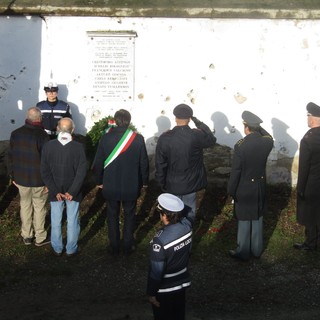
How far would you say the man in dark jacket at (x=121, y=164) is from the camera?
7371 millimetres

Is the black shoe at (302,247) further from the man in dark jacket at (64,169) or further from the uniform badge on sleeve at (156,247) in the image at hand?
the uniform badge on sleeve at (156,247)

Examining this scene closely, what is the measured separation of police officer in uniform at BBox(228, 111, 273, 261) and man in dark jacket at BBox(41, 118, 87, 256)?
75.2 inches

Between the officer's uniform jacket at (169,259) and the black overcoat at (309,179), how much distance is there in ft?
9.71

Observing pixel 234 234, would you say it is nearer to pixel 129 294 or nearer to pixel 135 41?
pixel 129 294

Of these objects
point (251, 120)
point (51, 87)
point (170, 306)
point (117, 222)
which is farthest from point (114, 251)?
point (51, 87)

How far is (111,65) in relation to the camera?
9711mm

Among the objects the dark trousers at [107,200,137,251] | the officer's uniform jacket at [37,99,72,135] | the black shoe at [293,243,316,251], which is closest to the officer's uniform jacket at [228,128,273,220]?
the black shoe at [293,243,316,251]

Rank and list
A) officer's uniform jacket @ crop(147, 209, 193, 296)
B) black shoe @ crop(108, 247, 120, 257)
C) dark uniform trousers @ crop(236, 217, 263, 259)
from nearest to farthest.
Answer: officer's uniform jacket @ crop(147, 209, 193, 296), dark uniform trousers @ crop(236, 217, 263, 259), black shoe @ crop(108, 247, 120, 257)

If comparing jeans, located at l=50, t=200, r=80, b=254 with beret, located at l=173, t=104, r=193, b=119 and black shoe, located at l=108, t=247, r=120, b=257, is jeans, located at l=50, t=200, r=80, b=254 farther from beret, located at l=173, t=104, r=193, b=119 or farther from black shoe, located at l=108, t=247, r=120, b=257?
beret, located at l=173, t=104, r=193, b=119

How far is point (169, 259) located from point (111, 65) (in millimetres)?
5314

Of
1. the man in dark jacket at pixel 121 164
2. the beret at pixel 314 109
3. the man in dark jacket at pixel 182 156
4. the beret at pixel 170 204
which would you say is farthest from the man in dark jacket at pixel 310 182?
the beret at pixel 170 204

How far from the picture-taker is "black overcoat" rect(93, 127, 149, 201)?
7375 millimetres

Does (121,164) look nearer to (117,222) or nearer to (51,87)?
(117,222)

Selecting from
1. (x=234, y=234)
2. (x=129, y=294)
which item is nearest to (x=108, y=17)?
(x=234, y=234)
